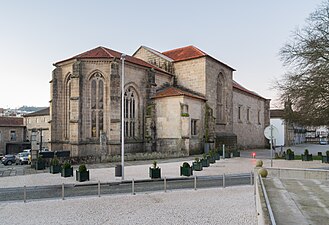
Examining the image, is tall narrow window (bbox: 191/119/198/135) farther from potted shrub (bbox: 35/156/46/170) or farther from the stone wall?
potted shrub (bbox: 35/156/46/170)

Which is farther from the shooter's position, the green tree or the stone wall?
the stone wall

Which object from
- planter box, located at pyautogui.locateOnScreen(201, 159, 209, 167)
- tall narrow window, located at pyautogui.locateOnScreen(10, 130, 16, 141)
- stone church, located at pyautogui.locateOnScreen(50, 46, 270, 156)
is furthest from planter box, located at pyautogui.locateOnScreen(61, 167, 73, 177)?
tall narrow window, located at pyautogui.locateOnScreen(10, 130, 16, 141)

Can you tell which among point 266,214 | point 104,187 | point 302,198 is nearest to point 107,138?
point 104,187

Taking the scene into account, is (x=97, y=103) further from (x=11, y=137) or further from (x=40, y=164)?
(x=11, y=137)

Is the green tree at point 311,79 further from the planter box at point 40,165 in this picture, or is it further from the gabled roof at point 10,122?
the gabled roof at point 10,122

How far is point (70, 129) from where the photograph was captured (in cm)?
2783

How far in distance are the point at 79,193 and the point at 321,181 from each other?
34.2 feet

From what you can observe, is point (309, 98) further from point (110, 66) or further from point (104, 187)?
point (110, 66)

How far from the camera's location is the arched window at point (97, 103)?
93.5 feet

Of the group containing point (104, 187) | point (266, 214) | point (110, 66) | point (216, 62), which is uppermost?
point (216, 62)

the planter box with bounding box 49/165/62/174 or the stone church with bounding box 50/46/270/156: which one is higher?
the stone church with bounding box 50/46/270/156

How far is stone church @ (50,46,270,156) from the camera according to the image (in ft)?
90.5

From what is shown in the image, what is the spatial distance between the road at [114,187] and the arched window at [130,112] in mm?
16152

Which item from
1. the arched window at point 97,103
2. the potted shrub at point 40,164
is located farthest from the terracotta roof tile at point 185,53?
the potted shrub at point 40,164
